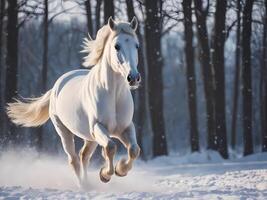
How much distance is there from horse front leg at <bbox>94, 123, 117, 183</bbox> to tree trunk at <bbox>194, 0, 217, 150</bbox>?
11.8m

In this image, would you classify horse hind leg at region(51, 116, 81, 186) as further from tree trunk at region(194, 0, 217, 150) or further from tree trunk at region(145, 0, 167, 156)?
tree trunk at region(194, 0, 217, 150)

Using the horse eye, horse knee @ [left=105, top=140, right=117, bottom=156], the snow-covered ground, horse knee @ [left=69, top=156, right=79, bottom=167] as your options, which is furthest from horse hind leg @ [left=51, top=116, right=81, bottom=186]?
the horse eye

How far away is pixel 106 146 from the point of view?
7.36 meters

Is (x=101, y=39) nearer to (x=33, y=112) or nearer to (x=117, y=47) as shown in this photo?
(x=117, y=47)

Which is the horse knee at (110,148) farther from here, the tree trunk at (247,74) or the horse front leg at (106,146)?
the tree trunk at (247,74)

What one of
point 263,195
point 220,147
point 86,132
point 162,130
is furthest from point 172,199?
point 162,130

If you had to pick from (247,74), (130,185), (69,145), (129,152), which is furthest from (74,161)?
(247,74)

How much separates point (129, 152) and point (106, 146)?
1.19 ft

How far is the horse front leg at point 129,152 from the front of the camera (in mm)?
7484

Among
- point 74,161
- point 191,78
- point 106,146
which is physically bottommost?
point 74,161

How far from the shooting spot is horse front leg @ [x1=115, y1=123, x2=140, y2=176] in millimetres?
7484

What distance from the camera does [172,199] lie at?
22.4 feet

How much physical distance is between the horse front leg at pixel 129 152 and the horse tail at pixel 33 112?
333cm

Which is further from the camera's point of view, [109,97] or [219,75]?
[219,75]
